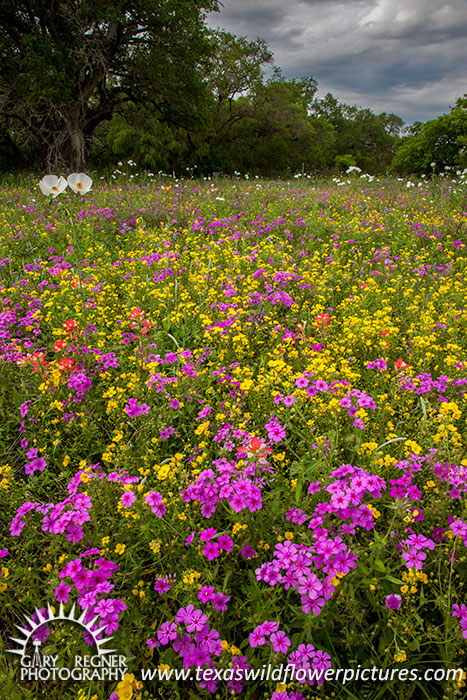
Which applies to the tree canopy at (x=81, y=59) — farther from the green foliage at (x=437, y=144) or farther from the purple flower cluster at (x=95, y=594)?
the green foliage at (x=437, y=144)

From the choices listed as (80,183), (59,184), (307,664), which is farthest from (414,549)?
(59,184)

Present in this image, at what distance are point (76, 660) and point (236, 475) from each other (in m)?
0.86

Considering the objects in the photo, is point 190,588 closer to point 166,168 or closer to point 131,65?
point 131,65

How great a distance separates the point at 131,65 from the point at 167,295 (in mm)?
16379

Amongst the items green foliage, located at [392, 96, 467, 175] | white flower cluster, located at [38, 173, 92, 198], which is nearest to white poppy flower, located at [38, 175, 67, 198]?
white flower cluster, located at [38, 173, 92, 198]

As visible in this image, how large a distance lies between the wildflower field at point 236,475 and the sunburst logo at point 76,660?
25mm

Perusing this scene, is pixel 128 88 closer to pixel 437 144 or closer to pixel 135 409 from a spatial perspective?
pixel 135 409

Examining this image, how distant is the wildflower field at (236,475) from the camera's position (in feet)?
4.69

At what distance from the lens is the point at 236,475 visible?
5.88 ft

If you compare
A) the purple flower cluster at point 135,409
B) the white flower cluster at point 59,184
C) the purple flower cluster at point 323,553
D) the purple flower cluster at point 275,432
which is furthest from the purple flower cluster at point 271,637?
the white flower cluster at point 59,184

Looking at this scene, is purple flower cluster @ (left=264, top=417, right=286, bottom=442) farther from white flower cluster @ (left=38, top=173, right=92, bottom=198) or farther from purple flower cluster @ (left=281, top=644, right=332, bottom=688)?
white flower cluster @ (left=38, top=173, right=92, bottom=198)

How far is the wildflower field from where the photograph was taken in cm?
143

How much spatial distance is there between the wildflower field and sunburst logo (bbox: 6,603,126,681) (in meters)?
0.02

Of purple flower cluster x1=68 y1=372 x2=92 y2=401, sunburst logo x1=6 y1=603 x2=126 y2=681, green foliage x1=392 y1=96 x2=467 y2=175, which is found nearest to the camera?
sunburst logo x1=6 y1=603 x2=126 y2=681
